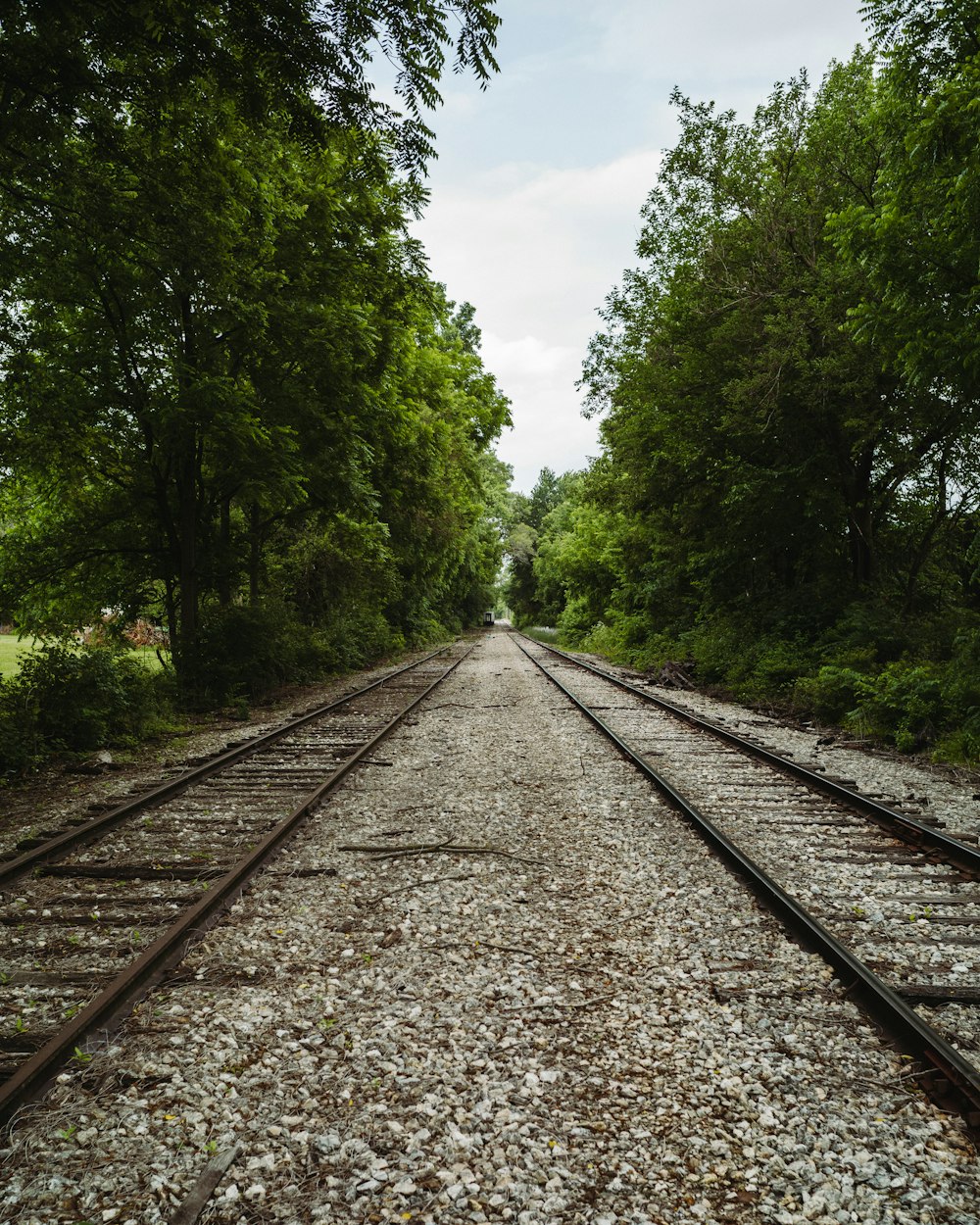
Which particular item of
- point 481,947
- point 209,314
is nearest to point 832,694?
point 481,947

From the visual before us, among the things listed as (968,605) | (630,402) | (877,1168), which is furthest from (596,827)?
(630,402)

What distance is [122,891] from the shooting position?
172 inches

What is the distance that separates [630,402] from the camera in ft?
61.4

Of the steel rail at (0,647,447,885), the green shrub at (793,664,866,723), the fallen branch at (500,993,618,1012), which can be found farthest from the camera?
the green shrub at (793,664,866,723)

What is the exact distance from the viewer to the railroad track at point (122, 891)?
2932 mm

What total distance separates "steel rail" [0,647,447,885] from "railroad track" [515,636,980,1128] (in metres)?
4.39

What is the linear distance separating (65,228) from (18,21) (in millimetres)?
3354

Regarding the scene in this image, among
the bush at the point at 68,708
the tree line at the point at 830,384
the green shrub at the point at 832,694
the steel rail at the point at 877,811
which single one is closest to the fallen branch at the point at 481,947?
the steel rail at the point at 877,811

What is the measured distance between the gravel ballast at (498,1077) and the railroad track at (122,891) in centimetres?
14

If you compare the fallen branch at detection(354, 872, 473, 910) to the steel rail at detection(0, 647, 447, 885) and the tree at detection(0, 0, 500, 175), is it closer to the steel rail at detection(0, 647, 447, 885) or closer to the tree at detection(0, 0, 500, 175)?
the steel rail at detection(0, 647, 447, 885)

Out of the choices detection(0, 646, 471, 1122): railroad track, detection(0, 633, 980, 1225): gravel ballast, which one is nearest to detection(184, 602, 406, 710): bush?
detection(0, 646, 471, 1122): railroad track

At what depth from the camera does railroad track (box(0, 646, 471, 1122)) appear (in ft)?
9.62

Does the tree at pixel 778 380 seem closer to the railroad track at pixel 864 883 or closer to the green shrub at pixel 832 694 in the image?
the green shrub at pixel 832 694

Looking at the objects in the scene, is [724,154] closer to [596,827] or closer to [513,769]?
[513,769]
